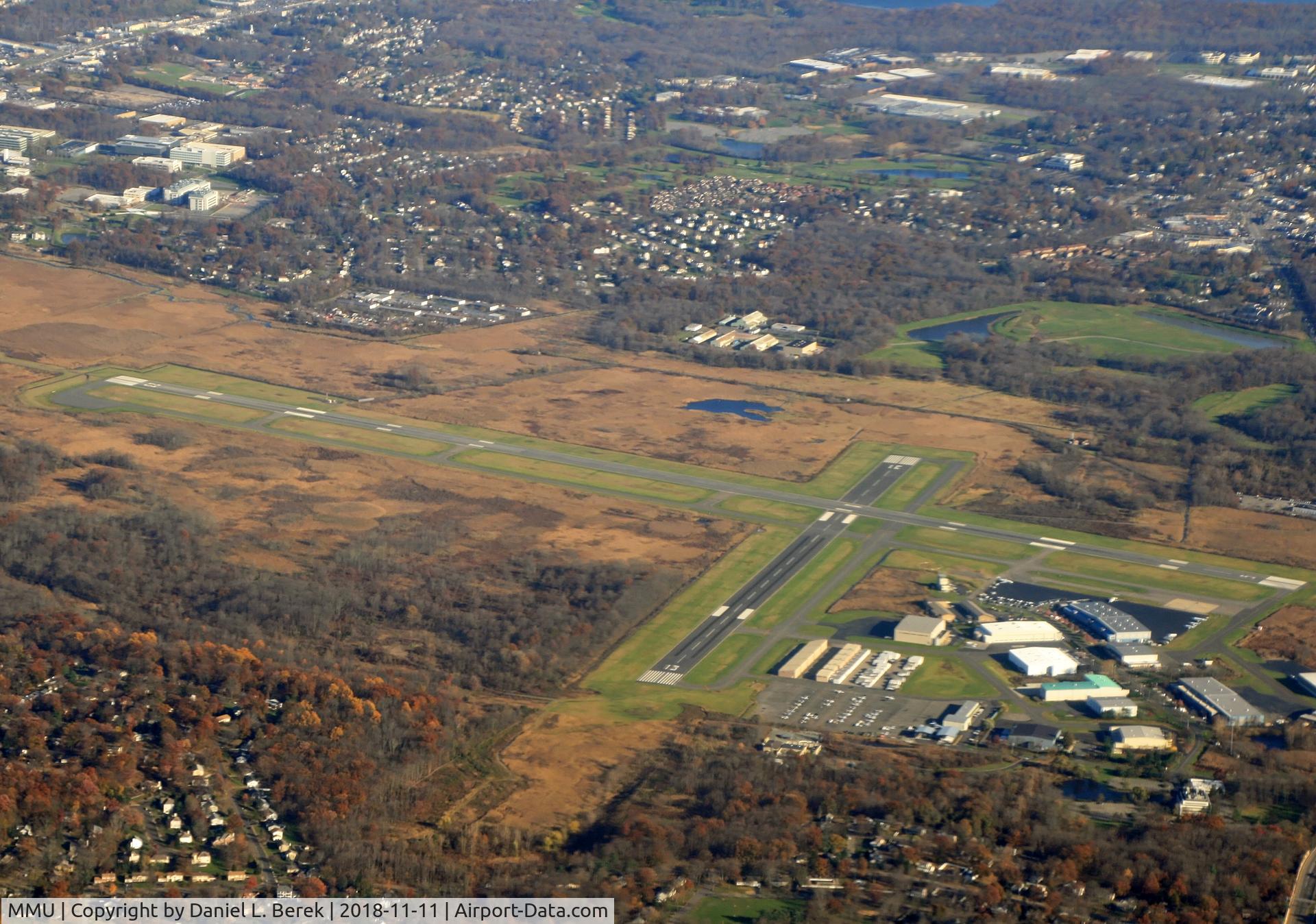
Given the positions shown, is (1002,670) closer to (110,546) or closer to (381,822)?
(381,822)

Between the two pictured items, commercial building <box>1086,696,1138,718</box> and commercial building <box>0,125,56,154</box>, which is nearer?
commercial building <box>1086,696,1138,718</box>

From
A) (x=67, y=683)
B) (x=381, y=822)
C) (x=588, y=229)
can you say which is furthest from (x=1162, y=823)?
(x=588, y=229)

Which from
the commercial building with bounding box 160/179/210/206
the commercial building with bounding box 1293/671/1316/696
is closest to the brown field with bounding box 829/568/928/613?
the commercial building with bounding box 1293/671/1316/696

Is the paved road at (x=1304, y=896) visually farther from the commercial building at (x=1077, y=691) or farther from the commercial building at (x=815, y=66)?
the commercial building at (x=815, y=66)

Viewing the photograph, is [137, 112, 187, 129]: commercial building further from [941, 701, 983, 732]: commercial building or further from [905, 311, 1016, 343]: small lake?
[941, 701, 983, 732]: commercial building

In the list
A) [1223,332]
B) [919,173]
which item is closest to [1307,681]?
[1223,332]

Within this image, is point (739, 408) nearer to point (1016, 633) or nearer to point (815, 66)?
point (1016, 633)
